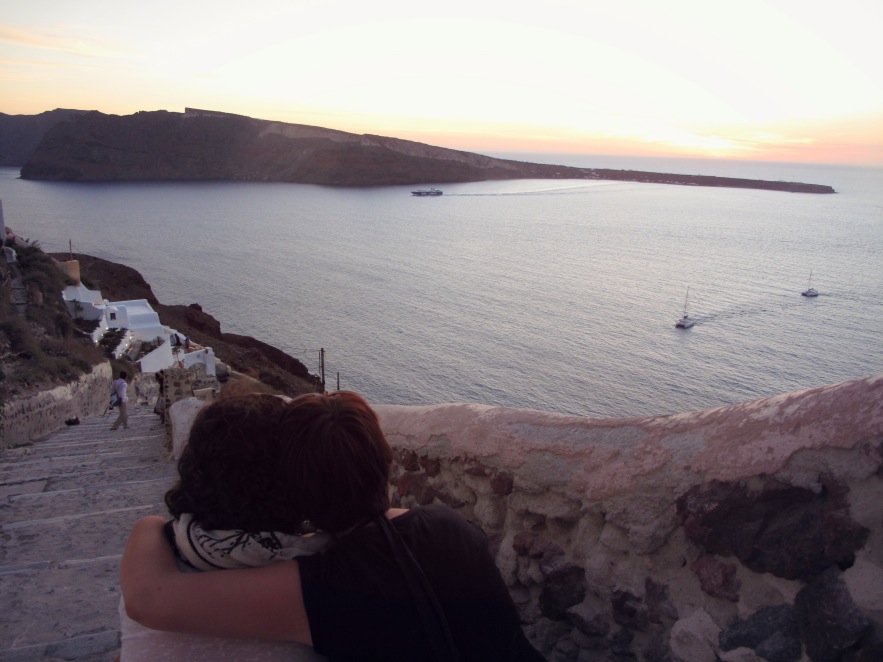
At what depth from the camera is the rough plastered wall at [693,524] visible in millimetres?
1585

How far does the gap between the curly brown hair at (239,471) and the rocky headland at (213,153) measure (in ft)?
395

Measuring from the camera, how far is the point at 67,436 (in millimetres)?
7500

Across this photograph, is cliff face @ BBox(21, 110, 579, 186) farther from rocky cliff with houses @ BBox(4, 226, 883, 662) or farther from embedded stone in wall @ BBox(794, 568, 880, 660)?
embedded stone in wall @ BBox(794, 568, 880, 660)

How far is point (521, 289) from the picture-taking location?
45.0 meters

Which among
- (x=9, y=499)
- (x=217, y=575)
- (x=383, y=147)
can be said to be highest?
(x=383, y=147)

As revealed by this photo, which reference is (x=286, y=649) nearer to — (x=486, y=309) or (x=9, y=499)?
(x=9, y=499)

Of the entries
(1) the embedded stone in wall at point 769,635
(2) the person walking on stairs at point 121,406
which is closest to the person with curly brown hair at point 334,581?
(1) the embedded stone in wall at point 769,635

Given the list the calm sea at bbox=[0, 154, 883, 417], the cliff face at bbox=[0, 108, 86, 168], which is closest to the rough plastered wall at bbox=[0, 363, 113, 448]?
the calm sea at bbox=[0, 154, 883, 417]

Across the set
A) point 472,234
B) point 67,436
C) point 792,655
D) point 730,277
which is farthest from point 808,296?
point 792,655

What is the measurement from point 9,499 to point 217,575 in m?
3.25

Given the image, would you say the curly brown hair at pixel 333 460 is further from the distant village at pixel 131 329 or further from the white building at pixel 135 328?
the white building at pixel 135 328

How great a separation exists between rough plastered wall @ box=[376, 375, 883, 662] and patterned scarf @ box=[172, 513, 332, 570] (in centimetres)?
97

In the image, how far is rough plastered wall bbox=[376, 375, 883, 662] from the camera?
A: 5.20 ft

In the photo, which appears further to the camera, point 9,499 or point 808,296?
point 808,296
